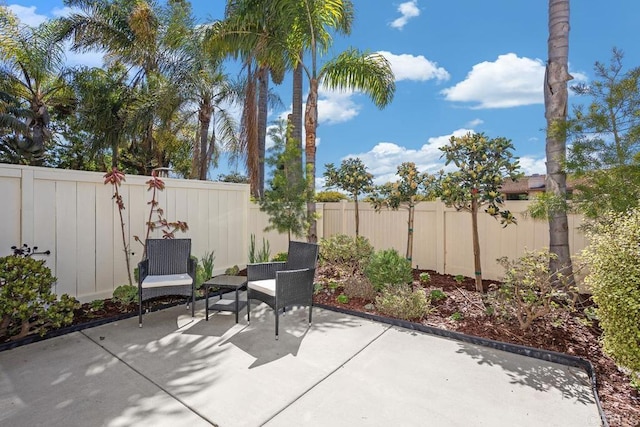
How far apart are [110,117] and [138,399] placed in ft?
39.3

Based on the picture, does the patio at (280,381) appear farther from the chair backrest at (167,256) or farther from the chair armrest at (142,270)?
the chair backrest at (167,256)

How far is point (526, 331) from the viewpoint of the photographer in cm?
341

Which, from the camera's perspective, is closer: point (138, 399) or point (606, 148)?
point (138, 399)

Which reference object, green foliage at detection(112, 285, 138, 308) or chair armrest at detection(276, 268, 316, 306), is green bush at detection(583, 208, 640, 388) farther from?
green foliage at detection(112, 285, 138, 308)

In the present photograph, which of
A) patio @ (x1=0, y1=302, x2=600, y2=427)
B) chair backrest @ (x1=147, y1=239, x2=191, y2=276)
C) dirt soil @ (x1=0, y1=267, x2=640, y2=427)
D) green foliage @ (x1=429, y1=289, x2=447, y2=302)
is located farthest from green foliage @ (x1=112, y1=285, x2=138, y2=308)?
green foliage @ (x1=429, y1=289, x2=447, y2=302)

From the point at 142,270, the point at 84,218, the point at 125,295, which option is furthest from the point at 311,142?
the point at 125,295

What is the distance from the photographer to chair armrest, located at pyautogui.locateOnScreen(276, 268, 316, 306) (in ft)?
11.5

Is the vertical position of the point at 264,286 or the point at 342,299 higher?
the point at 264,286

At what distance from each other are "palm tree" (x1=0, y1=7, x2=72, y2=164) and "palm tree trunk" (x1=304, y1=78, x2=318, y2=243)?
29.8 ft

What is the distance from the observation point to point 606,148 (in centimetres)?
353

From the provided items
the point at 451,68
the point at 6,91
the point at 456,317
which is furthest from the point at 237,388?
the point at 6,91

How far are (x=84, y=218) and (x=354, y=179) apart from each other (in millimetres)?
4894

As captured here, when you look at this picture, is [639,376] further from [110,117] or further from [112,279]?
[110,117]

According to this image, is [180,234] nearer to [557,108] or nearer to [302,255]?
[302,255]
